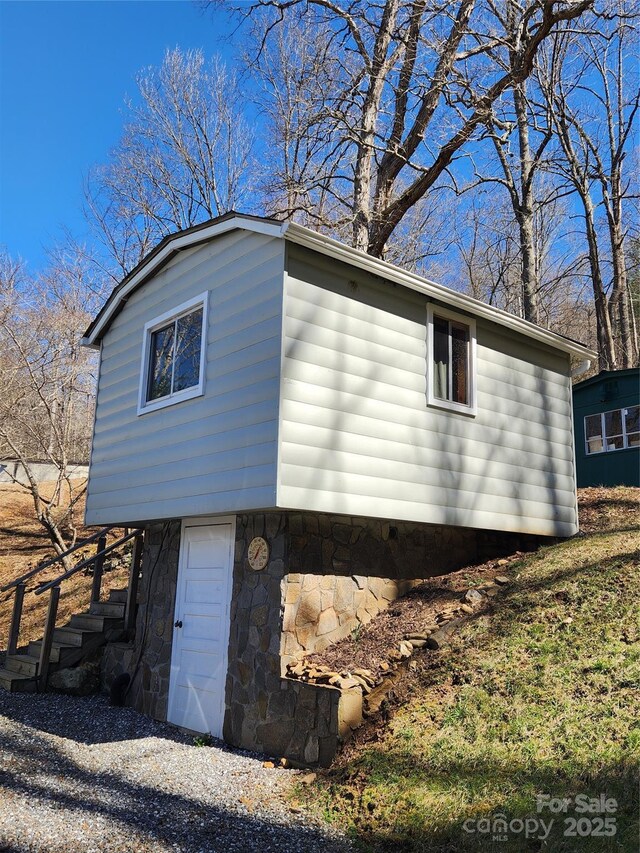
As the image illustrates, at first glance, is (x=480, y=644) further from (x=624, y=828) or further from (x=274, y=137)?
(x=274, y=137)

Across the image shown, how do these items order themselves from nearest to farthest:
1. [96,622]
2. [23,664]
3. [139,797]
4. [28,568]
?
[139,797]
[23,664]
[96,622]
[28,568]

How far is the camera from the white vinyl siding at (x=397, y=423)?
626 cm

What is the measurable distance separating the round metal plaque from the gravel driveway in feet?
5.57

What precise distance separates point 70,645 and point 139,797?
181 inches

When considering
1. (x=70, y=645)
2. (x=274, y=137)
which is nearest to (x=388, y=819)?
(x=70, y=645)

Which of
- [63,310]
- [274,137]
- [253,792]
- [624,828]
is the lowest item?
[253,792]

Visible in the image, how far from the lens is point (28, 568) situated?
1359cm

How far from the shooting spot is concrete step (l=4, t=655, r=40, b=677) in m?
8.66

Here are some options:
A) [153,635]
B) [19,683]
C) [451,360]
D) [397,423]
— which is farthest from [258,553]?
[19,683]

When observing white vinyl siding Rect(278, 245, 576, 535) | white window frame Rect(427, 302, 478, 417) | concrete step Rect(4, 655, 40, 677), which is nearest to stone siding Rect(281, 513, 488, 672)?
white vinyl siding Rect(278, 245, 576, 535)

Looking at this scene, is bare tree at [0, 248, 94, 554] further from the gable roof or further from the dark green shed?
the dark green shed

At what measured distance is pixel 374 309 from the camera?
710 cm

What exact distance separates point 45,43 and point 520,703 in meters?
11.6

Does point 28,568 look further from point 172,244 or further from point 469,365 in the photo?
point 469,365
